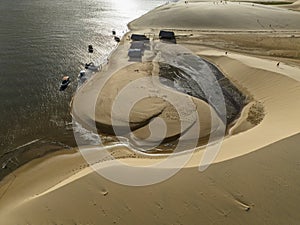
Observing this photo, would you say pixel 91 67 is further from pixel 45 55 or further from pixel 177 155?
pixel 177 155

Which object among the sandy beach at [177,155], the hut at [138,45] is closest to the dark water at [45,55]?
the sandy beach at [177,155]

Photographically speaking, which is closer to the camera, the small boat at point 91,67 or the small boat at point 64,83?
the small boat at point 64,83

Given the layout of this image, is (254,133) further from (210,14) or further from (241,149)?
(210,14)

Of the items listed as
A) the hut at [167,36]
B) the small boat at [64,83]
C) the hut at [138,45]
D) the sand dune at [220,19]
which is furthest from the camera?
the sand dune at [220,19]

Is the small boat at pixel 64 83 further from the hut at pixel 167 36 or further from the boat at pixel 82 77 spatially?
the hut at pixel 167 36

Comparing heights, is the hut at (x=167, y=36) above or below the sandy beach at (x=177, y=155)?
above

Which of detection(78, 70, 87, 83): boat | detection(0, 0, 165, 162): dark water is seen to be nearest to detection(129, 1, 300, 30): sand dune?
detection(0, 0, 165, 162): dark water

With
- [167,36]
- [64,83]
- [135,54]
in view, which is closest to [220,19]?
[167,36]
